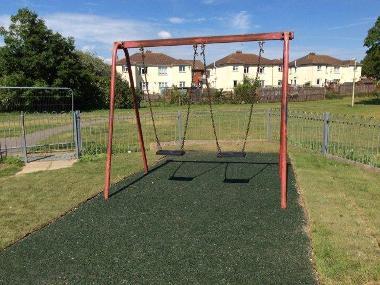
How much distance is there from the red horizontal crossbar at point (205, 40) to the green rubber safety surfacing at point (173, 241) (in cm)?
268

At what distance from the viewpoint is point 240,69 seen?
63812 millimetres

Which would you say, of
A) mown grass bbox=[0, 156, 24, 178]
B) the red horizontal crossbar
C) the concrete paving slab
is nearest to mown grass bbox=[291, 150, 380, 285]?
the red horizontal crossbar

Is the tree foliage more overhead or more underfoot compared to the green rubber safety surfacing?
more overhead

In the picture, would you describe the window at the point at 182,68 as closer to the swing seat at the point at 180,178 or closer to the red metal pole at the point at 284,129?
the swing seat at the point at 180,178

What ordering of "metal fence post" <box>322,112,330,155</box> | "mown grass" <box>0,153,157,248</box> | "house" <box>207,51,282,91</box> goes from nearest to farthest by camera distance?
"mown grass" <box>0,153,157,248</box>, "metal fence post" <box>322,112,330,155</box>, "house" <box>207,51,282,91</box>

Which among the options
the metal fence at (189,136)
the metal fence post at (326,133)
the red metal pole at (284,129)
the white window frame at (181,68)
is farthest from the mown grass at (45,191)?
the white window frame at (181,68)

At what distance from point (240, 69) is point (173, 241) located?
61.2 metres

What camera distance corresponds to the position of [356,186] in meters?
7.14

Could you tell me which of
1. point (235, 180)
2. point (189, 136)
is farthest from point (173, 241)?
point (189, 136)

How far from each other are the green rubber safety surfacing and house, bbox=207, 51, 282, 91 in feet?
184

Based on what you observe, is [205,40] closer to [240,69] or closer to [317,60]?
[240,69]

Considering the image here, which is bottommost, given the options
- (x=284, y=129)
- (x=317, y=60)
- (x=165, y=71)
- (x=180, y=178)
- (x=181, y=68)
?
(x=180, y=178)

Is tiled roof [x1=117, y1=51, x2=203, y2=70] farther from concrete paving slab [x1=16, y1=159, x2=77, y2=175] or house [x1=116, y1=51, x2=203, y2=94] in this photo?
concrete paving slab [x1=16, y1=159, x2=77, y2=175]

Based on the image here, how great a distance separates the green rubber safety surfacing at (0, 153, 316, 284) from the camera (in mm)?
3996
